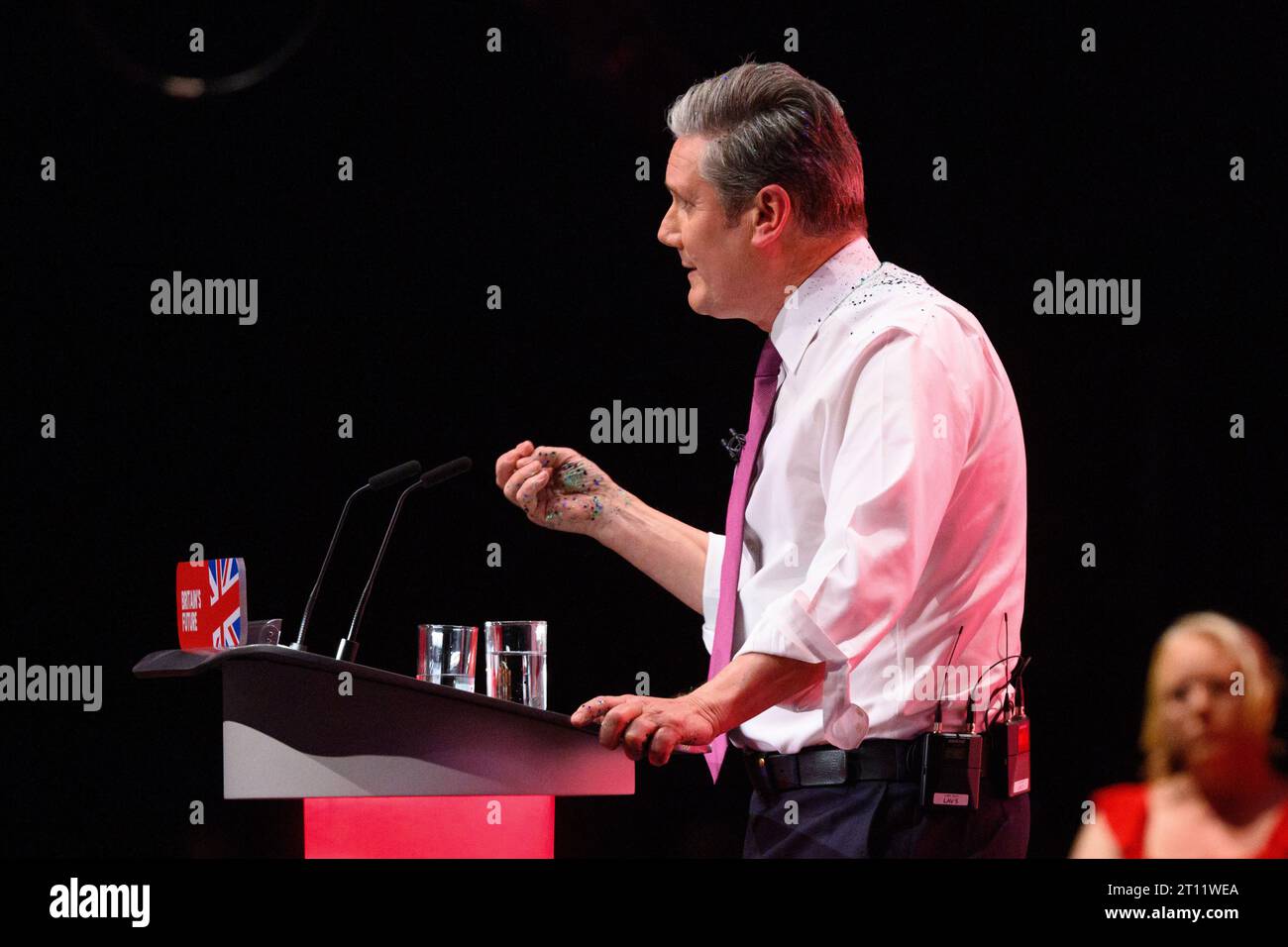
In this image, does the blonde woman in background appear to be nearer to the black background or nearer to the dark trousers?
the black background

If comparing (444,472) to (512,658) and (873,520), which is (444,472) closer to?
(512,658)

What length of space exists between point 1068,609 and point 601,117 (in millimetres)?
1610

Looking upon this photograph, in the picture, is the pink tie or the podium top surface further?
the pink tie

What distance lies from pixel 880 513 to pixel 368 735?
2.20 feet

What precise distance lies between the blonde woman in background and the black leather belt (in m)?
0.98

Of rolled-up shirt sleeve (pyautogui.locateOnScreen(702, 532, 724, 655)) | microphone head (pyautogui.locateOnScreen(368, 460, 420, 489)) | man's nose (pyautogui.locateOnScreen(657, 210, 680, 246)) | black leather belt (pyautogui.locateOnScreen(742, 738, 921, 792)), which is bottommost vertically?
black leather belt (pyautogui.locateOnScreen(742, 738, 921, 792))

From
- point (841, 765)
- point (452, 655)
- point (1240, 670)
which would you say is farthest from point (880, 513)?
point (1240, 670)

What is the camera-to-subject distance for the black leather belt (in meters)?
1.71

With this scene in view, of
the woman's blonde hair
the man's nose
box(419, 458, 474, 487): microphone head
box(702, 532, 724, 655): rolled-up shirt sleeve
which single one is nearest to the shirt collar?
the man's nose

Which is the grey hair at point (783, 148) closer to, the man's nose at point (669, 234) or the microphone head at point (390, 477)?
the man's nose at point (669, 234)

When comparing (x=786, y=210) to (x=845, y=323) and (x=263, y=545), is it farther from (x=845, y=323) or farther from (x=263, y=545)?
(x=263, y=545)

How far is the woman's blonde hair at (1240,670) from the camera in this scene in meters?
2.93

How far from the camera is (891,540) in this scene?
1.48 metres

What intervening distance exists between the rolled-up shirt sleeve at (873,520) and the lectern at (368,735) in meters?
0.32
